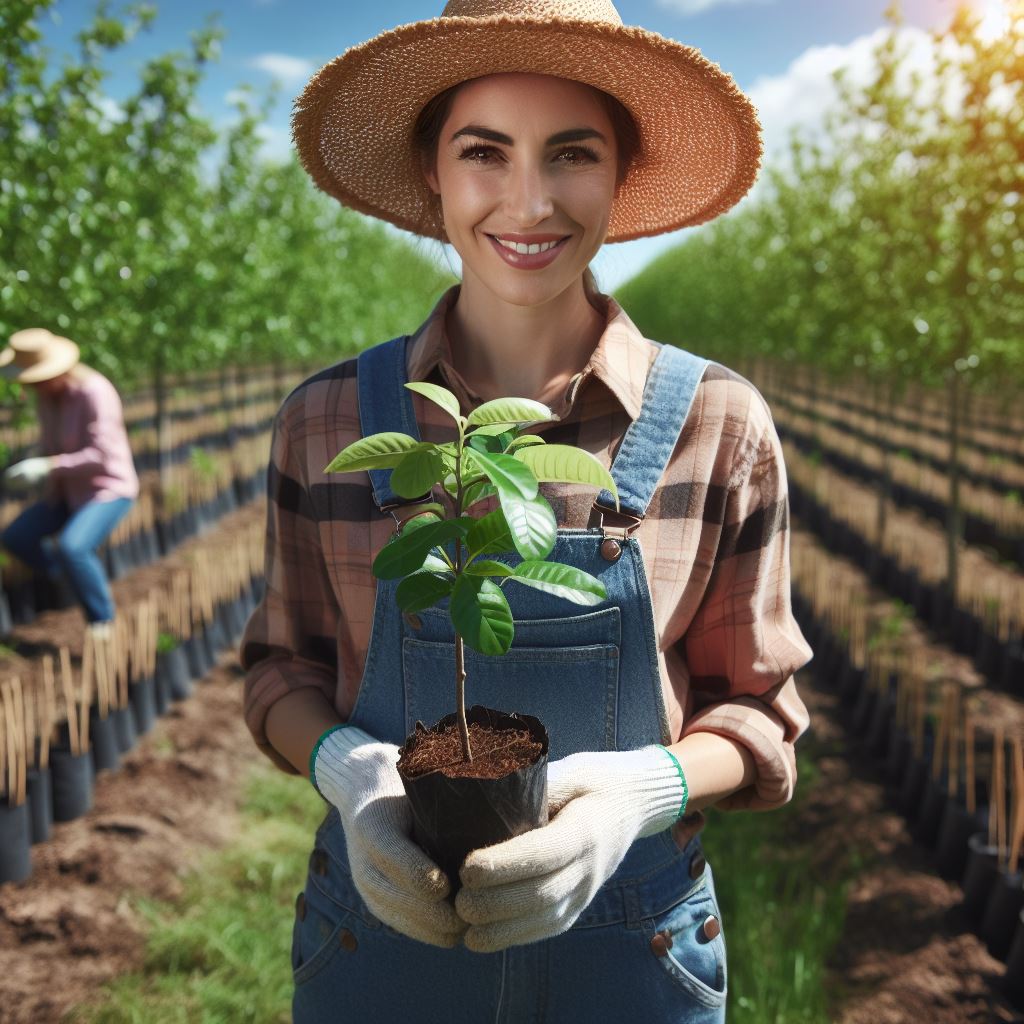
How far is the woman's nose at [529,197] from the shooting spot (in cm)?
117

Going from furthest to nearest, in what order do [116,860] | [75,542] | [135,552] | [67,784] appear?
[135,552], [75,542], [67,784], [116,860]

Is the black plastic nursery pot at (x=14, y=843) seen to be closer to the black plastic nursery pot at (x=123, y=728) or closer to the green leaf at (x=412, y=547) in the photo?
the black plastic nursery pot at (x=123, y=728)

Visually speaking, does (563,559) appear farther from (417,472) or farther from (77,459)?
(77,459)

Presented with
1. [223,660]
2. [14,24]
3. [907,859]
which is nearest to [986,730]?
[907,859]

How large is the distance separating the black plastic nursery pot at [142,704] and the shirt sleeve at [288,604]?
3.27 m

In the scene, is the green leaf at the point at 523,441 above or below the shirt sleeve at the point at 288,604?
above

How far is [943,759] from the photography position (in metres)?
4.01

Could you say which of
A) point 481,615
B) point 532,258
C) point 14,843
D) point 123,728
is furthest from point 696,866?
point 123,728

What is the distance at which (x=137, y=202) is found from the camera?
725 centimetres

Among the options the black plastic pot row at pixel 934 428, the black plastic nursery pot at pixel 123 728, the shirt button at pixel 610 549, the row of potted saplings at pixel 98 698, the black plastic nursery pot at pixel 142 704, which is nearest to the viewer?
the shirt button at pixel 610 549

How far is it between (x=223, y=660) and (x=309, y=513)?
14.6 ft

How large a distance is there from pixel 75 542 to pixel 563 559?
13.7 ft

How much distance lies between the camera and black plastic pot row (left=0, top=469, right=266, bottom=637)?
578 cm

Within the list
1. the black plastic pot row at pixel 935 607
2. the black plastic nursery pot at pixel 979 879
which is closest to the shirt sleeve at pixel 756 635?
the black plastic nursery pot at pixel 979 879
